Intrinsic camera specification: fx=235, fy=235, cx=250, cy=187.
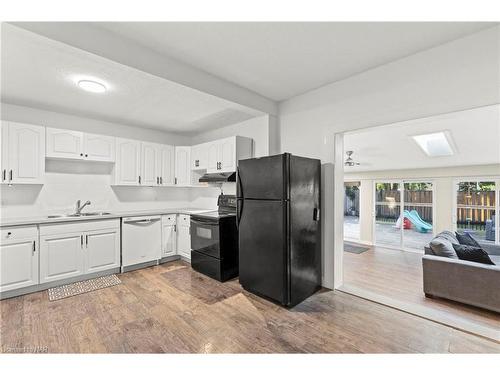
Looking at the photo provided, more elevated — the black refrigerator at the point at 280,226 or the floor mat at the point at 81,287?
the black refrigerator at the point at 280,226

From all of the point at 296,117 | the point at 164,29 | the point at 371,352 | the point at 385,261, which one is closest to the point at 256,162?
Answer: the point at 296,117

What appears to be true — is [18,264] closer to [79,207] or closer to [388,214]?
[79,207]

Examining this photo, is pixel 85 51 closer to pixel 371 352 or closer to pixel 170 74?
pixel 170 74

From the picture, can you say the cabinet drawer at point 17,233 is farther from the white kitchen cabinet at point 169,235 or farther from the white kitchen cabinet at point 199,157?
the white kitchen cabinet at point 199,157

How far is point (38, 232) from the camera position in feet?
9.28

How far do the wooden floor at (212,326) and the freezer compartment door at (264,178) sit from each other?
119 cm

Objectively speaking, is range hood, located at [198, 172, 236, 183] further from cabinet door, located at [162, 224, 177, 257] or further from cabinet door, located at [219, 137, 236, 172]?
cabinet door, located at [162, 224, 177, 257]

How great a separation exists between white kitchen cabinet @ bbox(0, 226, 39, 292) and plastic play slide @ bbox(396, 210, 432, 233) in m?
8.04

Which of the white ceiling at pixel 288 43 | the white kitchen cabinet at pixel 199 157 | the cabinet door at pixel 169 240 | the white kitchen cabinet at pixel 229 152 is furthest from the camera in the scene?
the white kitchen cabinet at pixel 199 157

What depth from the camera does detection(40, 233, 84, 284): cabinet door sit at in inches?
113

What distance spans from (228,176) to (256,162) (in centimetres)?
113

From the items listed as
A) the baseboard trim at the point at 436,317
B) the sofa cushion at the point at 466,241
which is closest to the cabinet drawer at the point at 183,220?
the baseboard trim at the point at 436,317

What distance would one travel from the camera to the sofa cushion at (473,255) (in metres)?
3.07

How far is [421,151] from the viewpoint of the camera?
4957mm
